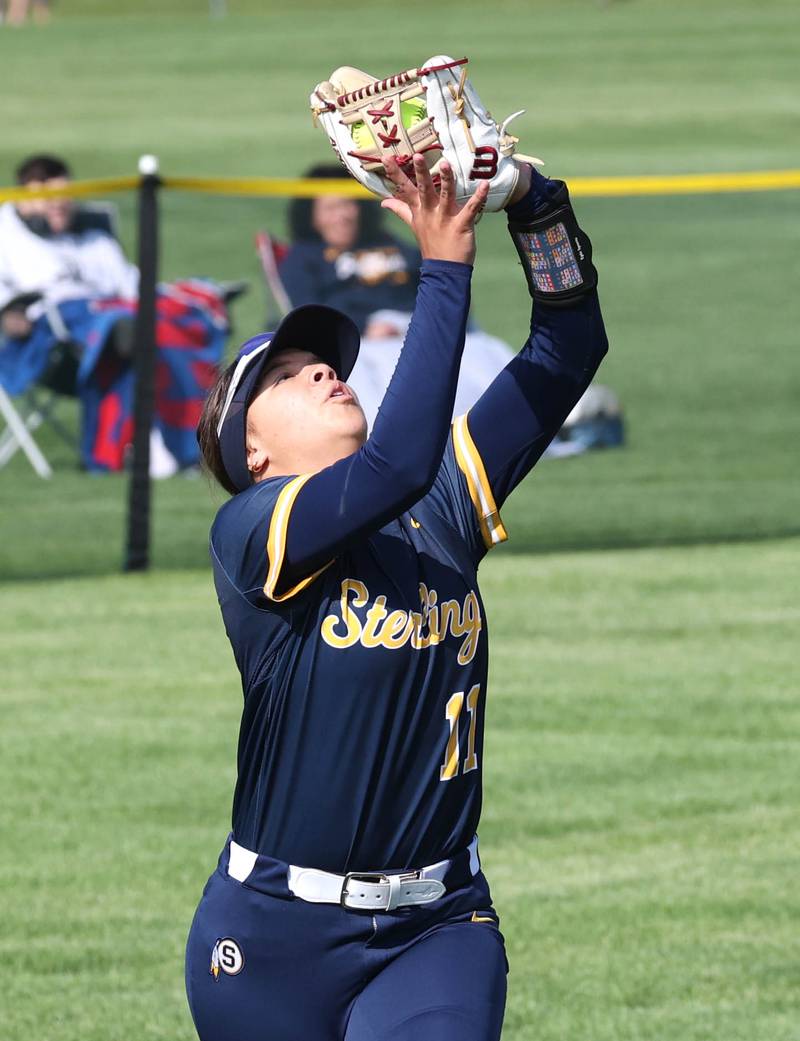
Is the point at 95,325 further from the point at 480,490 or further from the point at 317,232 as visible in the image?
the point at 480,490

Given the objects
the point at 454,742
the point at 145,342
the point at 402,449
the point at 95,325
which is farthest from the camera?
the point at 95,325

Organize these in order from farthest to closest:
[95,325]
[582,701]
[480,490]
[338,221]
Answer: [95,325] < [338,221] < [582,701] < [480,490]

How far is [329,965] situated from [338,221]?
29.7 ft

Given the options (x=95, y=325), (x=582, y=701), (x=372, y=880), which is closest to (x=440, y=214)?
(x=372, y=880)

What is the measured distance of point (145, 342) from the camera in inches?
404

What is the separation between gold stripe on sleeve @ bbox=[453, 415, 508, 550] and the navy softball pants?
60 centimetres

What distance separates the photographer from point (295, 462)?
3.51 meters

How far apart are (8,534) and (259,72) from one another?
27.9 metres

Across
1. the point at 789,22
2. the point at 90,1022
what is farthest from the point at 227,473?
the point at 789,22

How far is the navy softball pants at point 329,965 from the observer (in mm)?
3301

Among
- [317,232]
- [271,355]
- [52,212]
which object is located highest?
[52,212]

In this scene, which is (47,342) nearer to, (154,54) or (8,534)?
(8,534)

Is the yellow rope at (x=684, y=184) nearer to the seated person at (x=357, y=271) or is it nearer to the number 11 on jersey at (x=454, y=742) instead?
the seated person at (x=357, y=271)

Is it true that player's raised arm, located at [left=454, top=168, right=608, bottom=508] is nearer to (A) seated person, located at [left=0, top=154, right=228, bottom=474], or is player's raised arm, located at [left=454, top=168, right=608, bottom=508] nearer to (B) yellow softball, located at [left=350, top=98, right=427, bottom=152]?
(B) yellow softball, located at [left=350, top=98, right=427, bottom=152]
